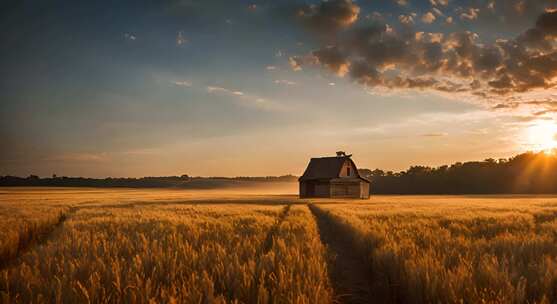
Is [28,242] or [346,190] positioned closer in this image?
[28,242]

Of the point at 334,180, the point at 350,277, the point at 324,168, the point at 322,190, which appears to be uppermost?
the point at 324,168

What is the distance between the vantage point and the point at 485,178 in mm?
85500

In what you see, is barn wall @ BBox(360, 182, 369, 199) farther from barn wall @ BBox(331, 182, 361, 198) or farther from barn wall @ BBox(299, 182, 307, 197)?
barn wall @ BBox(299, 182, 307, 197)

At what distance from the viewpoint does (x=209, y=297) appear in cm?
305

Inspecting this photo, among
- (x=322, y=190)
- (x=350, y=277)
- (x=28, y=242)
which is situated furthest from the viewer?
(x=322, y=190)

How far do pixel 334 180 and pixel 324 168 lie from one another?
370cm

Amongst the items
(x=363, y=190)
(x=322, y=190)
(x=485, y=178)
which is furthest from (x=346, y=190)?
(x=485, y=178)

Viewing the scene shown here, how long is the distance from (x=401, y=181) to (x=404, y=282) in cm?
10256

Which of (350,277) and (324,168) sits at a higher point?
(324,168)

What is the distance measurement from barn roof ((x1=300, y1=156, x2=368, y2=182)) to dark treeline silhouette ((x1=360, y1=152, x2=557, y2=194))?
2261 centimetres

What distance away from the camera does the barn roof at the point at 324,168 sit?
173 feet

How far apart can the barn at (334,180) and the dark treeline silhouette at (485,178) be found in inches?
888

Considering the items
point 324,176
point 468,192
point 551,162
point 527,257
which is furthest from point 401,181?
point 527,257

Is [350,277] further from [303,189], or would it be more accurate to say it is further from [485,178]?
[485,178]
